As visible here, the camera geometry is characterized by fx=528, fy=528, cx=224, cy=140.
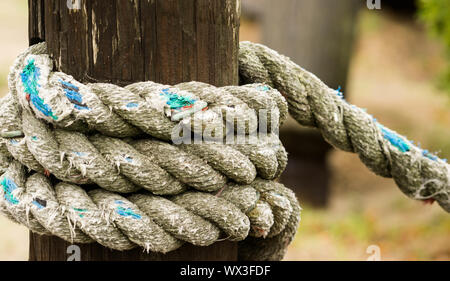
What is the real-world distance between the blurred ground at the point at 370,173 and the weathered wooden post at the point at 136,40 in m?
2.26

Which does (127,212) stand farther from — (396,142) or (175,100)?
(396,142)

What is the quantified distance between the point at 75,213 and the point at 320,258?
Result: 2477 mm

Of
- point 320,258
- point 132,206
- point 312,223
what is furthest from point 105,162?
point 312,223

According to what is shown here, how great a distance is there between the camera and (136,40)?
100cm

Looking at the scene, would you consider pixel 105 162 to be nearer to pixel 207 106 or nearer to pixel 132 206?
pixel 132 206

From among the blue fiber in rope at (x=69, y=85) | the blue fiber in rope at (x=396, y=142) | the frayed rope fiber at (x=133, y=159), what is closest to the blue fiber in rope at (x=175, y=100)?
the frayed rope fiber at (x=133, y=159)

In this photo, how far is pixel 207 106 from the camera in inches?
40.6

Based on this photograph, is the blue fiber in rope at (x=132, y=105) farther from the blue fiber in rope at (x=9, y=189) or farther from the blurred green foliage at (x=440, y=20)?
the blurred green foliage at (x=440, y=20)

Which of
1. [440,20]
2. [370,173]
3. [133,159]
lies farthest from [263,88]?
[370,173]

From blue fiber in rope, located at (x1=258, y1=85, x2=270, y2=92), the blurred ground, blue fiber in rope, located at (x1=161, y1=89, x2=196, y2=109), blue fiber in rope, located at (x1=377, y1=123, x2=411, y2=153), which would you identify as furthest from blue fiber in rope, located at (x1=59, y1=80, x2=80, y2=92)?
the blurred ground

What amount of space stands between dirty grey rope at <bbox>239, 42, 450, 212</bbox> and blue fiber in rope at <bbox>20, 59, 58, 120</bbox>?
456mm

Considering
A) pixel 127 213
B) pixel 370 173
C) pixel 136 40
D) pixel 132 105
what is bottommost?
pixel 370 173

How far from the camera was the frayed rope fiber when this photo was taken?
3.24ft

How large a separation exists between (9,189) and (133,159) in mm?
261
